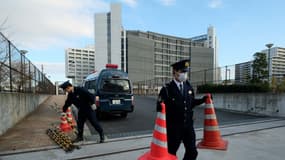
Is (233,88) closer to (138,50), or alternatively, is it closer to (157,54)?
(138,50)

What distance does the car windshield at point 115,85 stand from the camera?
827 centimetres

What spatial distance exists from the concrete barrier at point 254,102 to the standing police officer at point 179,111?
30.3 feet

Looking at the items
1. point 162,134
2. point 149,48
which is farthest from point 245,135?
point 149,48

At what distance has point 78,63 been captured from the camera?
76.4 meters

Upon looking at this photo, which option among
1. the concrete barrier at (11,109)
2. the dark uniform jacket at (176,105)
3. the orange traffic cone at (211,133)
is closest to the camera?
the dark uniform jacket at (176,105)

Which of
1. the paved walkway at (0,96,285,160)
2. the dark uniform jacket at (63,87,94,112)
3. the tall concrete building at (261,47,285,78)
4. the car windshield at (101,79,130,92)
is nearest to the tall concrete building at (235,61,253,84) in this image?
the tall concrete building at (261,47,285,78)

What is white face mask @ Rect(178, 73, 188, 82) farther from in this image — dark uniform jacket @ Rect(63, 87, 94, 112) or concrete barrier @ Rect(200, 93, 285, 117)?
concrete barrier @ Rect(200, 93, 285, 117)

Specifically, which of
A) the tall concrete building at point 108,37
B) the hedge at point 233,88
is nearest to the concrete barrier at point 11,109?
the hedge at point 233,88

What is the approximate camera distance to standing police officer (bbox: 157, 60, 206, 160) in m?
2.67

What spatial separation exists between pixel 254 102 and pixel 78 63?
7303 centimetres

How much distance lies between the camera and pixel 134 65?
69.1 meters

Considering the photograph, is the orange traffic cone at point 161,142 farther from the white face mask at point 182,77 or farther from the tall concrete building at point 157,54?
the tall concrete building at point 157,54

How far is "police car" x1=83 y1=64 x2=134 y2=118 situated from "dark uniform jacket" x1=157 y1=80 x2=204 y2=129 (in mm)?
5624

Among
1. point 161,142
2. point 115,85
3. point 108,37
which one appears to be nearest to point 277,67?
point 115,85
